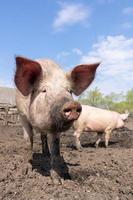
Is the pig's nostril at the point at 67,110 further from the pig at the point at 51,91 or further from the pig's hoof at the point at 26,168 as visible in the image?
the pig's hoof at the point at 26,168

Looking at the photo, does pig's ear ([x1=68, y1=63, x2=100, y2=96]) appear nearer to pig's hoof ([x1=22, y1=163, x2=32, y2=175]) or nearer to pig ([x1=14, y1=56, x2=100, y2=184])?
pig ([x1=14, y1=56, x2=100, y2=184])

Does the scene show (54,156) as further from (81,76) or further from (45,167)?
(81,76)

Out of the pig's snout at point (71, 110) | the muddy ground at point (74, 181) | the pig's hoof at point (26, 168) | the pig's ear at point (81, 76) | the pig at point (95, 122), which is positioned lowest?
the muddy ground at point (74, 181)

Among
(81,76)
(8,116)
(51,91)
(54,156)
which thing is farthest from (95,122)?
(8,116)

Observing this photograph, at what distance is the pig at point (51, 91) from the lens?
5020 millimetres

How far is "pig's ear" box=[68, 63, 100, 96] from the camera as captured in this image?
5.87 metres

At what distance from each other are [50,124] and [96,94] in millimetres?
61660

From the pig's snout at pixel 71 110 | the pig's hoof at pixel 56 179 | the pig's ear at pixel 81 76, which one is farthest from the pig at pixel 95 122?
the pig's snout at pixel 71 110

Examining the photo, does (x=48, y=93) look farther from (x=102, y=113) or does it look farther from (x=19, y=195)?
(x=102, y=113)

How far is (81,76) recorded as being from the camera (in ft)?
19.8

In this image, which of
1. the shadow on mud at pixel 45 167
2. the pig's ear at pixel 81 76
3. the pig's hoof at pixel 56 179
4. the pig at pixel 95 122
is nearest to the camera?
the pig's hoof at pixel 56 179

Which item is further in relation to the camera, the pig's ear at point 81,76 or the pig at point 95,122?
the pig at point 95,122

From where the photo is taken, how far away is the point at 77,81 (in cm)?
606

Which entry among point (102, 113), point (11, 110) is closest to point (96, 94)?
point (11, 110)
